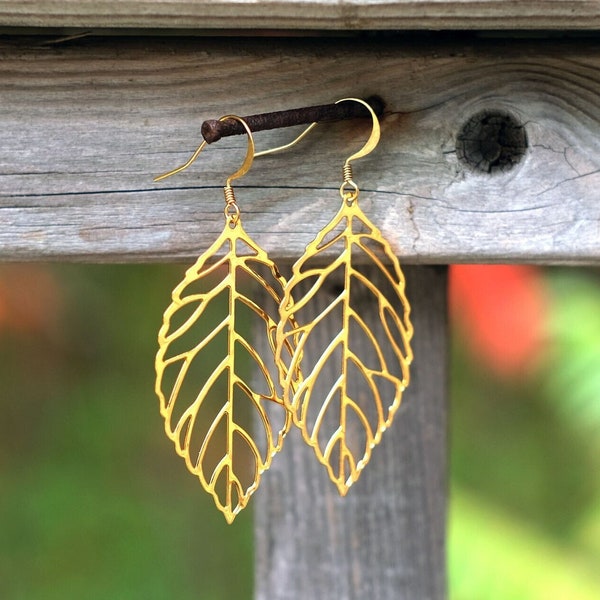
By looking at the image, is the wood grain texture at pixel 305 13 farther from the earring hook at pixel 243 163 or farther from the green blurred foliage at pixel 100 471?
the green blurred foliage at pixel 100 471

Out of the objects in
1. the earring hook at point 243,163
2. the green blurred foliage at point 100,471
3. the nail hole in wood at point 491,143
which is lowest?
the green blurred foliage at point 100,471

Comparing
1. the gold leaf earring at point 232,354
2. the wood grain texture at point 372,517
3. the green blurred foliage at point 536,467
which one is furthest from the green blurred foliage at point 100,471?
the wood grain texture at point 372,517

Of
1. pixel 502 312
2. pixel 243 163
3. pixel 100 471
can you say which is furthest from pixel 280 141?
pixel 100 471

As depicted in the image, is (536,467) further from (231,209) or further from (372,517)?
(231,209)

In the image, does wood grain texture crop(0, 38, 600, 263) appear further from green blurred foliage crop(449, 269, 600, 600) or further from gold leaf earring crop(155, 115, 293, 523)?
green blurred foliage crop(449, 269, 600, 600)

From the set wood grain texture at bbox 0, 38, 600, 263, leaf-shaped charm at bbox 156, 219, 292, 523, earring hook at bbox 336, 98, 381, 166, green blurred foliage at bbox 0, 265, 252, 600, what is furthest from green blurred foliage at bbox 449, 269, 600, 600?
earring hook at bbox 336, 98, 381, 166

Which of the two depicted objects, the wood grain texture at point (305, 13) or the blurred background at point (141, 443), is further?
the blurred background at point (141, 443)

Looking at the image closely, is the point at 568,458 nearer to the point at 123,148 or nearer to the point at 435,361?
the point at 435,361
